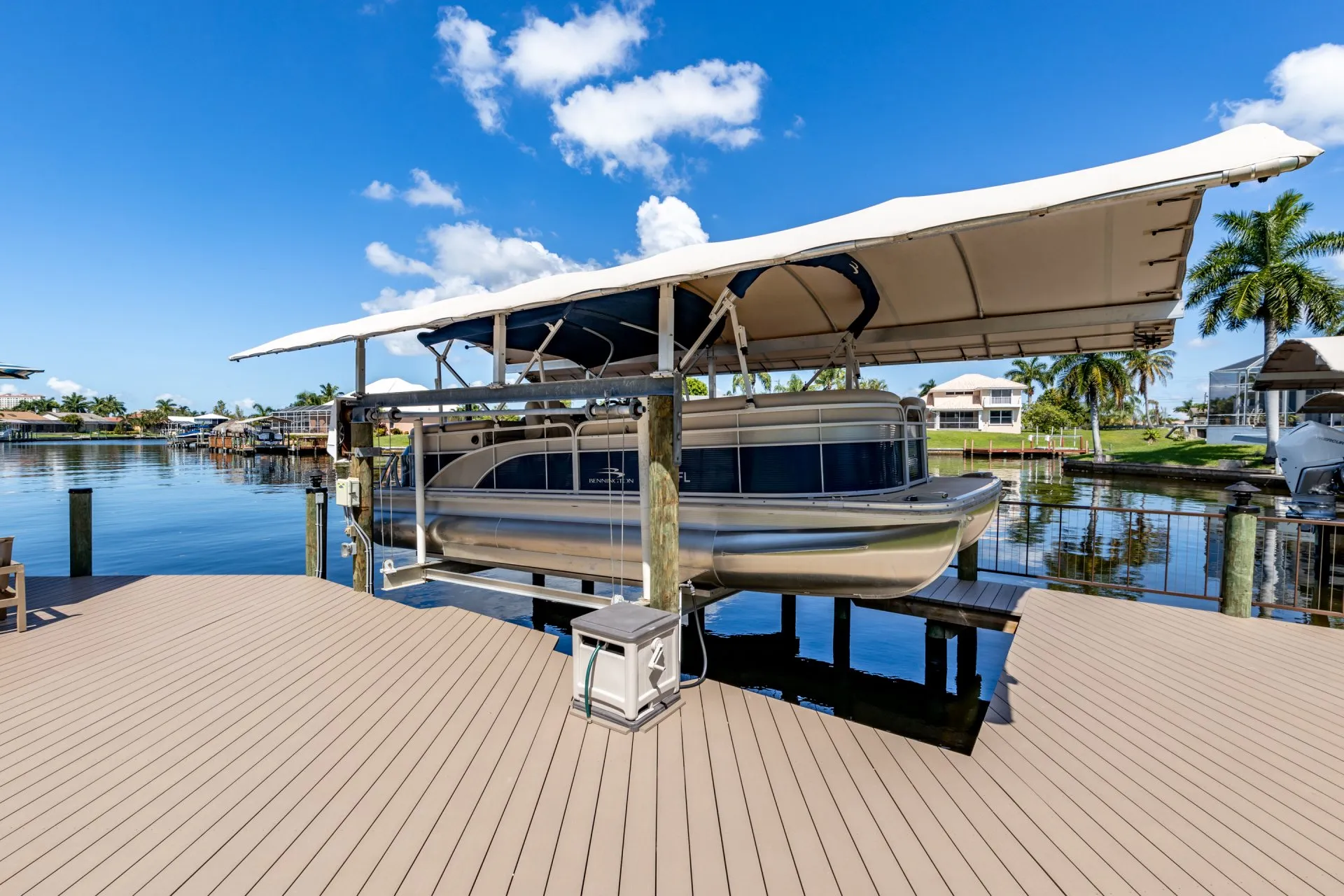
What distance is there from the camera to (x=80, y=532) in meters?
7.11

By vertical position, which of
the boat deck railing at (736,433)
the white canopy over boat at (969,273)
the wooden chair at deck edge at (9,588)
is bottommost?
the wooden chair at deck edge at (9,588)

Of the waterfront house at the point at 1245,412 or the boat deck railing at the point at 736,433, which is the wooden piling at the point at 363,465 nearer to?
the boat deck railing at the point at 736,433

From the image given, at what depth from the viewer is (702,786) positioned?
9.90 ft

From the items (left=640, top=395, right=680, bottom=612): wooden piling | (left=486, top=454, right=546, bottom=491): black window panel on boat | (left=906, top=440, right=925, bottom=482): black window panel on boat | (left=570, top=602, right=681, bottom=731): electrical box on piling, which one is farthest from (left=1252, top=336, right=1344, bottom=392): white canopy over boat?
(left=570, top=602, right=681, bottom=731): electrical box on piling

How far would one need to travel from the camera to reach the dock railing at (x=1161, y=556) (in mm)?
10055

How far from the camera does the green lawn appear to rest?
28594 millimetres

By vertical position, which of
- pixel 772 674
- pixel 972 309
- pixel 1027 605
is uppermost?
pixel 972 309

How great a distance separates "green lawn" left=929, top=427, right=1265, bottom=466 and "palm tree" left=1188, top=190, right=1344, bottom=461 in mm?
2598

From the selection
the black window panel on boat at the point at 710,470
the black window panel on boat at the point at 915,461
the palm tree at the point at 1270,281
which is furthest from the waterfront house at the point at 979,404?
the black window panel on boat at the point at 710,470

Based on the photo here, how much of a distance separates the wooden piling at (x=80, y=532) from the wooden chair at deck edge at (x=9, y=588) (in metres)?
1.64

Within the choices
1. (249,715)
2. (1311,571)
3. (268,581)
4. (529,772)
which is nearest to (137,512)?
(268,581)

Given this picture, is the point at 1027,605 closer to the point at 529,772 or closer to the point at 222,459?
the point at 529,772

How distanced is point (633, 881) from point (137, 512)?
27803mm

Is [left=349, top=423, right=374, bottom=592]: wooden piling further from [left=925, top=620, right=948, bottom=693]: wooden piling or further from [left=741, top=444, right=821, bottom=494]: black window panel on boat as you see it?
[left=925, top=620, right=948, bottom=693]: wooden piling
